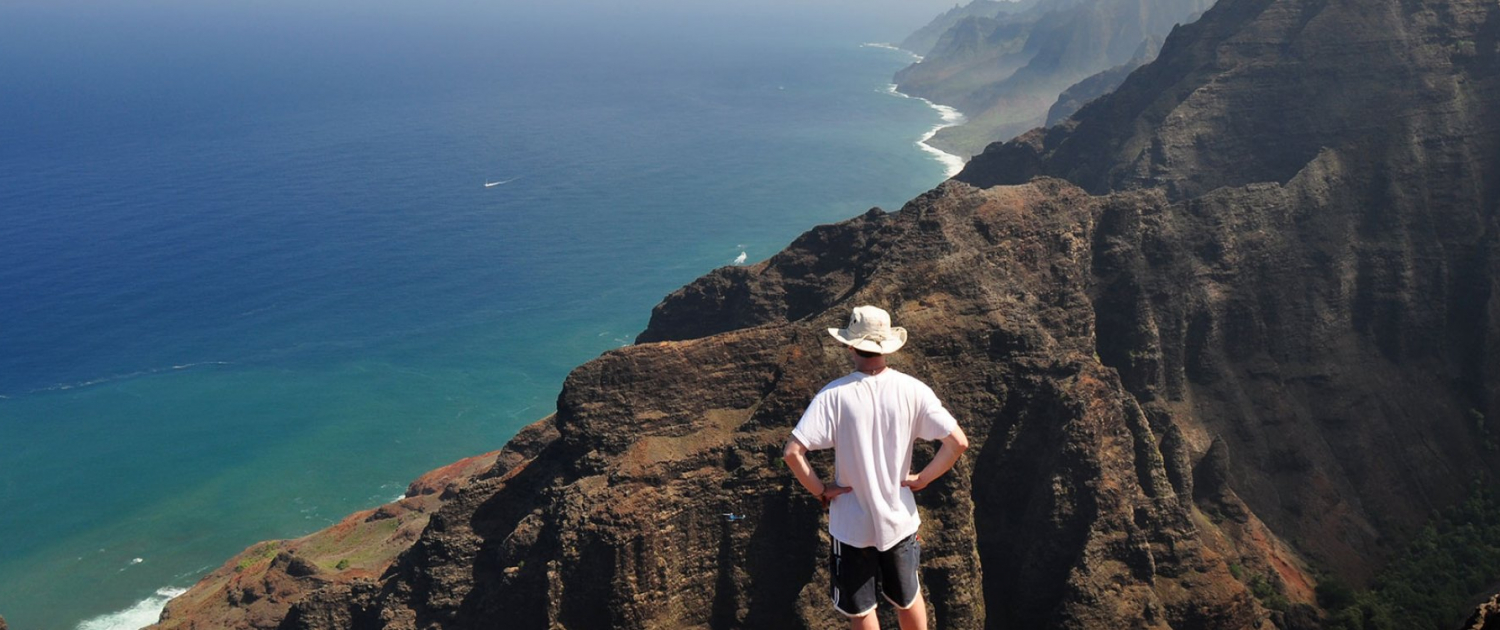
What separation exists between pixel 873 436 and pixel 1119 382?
35083 millimetres

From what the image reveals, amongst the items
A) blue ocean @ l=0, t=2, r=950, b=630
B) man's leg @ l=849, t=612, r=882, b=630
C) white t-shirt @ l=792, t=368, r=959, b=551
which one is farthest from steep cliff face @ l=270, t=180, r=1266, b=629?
blue ocean @ l=0, t=2, r=950, b=630

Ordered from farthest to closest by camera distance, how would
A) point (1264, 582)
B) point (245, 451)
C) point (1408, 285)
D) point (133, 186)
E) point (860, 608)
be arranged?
1. point (133, 186)
2. point (245, 451)
3. point (1408, 285)
4. point (1264, 582)
5. point (860, 608)

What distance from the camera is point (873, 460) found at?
41.3 feet

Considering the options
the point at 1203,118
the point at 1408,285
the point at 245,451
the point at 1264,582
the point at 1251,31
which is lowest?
the point at 245,451

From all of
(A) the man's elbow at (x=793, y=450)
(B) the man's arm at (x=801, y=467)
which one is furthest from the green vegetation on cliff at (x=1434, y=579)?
(A) the man's elbow at (x=793, y=450)

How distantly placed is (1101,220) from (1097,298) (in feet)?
13.7

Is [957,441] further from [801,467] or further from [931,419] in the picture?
[801,467]

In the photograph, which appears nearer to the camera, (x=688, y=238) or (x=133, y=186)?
(x=688, y=238)

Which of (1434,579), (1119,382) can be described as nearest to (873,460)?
(1119,382)

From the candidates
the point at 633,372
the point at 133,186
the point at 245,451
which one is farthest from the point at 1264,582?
the point at 133,186

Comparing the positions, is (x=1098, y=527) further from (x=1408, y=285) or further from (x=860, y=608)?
(x=1408, y=285)

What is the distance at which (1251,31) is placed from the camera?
83625mm

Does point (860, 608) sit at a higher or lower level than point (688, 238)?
higher

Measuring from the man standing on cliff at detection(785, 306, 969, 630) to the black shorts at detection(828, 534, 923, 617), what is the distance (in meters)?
0.01
